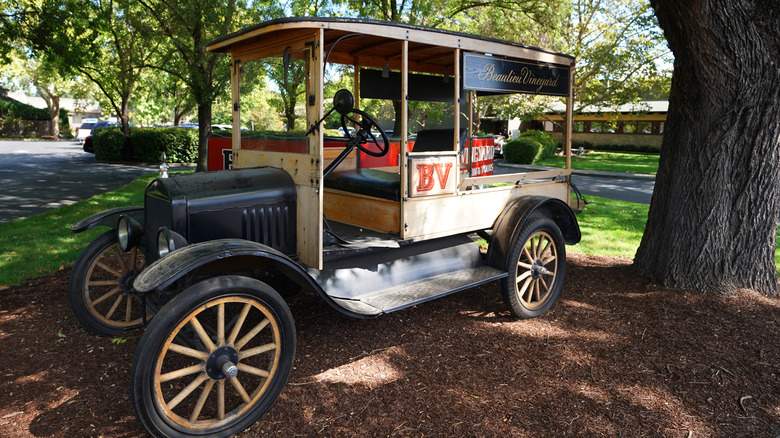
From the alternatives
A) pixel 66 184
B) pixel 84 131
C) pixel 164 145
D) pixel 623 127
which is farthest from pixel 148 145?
pixel 623 127

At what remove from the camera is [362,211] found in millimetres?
4391

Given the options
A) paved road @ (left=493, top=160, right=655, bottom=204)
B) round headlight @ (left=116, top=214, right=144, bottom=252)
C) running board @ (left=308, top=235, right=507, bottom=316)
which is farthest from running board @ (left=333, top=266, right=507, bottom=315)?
paved road @ (left=493, top=160, right=655, bottom=204)

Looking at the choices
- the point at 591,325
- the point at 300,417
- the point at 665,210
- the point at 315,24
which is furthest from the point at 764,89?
the point at 300,417

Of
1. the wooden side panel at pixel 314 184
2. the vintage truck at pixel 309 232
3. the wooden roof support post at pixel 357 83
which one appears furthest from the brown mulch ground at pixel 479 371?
the wooden roof support post at pixel 357 83

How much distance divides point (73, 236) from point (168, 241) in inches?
206

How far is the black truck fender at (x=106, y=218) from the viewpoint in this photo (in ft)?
13.0

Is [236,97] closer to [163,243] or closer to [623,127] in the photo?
[163,243]

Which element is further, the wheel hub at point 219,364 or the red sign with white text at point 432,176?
the red sign with white text at point 432,176

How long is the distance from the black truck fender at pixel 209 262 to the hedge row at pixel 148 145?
60.0 ft

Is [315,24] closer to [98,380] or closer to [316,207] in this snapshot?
[316,207]

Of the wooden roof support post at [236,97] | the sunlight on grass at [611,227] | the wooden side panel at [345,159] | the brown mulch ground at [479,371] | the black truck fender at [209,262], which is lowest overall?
the brown mulch ground at [479,371]

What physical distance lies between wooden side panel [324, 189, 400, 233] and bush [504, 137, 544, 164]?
17.1m

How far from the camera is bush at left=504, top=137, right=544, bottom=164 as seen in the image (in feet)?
67.7

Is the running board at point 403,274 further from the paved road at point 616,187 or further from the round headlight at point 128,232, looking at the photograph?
the paved road at point 616,187
